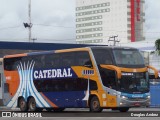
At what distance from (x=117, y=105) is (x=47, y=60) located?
6.13 m

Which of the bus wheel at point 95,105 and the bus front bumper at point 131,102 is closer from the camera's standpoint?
the bus front bumper at point 131,102

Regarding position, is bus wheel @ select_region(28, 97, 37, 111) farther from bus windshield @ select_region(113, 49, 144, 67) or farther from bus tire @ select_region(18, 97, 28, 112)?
bus windshield @ select_region(113, 49, 144, 67)

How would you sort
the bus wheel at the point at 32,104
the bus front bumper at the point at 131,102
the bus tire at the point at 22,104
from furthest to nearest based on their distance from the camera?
the bus tire at the point at 22,104, the bus wheel at the point at 32,104, the bus front bumper at the point at 131,102

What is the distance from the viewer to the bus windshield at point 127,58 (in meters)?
27.9

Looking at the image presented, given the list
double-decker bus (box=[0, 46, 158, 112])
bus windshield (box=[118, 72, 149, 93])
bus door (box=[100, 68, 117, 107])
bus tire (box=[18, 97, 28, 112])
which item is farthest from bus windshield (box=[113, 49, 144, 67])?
bus tire (box=[18, 97, 28, 112])

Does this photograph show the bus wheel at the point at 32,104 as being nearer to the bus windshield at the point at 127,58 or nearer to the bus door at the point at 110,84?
the bus door at the point at 110,84

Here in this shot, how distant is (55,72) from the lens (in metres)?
30.8

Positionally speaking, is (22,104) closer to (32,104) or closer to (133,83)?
(32,104)

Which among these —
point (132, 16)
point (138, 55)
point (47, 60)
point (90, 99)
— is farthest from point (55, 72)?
point (132, 16)

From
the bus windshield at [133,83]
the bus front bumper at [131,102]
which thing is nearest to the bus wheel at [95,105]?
the bus front bumper at [131,102]

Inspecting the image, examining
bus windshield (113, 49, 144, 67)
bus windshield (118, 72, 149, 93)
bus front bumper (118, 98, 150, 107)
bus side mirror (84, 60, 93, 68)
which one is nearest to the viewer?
bus front bumper (118, 98, 150, 107)

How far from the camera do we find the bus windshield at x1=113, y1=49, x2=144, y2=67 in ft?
91.5

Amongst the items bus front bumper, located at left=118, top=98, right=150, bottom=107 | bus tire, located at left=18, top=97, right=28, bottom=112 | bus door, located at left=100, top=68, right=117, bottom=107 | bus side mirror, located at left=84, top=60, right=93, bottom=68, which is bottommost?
bus tire, located at left=18, top=97, right=28, bottom=112

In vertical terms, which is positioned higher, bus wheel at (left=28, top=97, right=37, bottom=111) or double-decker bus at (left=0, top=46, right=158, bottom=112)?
double-decker bus at (left=0, top=46, right=158, bottom=112)
